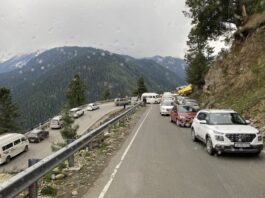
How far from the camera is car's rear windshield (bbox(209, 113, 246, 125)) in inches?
575

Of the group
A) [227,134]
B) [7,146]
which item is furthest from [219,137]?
[7,146]

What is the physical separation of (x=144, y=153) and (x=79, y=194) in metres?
5.89

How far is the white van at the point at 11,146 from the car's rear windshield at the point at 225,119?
2331 centimetres

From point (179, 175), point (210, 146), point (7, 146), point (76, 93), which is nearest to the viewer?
point (179, 175)

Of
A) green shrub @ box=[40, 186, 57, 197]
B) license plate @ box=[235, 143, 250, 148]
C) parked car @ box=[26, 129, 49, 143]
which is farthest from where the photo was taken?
parked car @ box=[26, 129, 49, 143]

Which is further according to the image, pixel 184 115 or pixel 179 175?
pixel 184 115

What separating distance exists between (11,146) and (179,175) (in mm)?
28167

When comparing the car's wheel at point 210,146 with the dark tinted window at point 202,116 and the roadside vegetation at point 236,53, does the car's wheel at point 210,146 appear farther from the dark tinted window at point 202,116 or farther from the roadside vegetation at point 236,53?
the roadside vegetation at point 236,53

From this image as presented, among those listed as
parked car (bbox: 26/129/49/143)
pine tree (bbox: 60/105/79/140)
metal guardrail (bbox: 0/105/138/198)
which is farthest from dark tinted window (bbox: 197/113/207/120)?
parked car (bbox: 26/129/49/143)

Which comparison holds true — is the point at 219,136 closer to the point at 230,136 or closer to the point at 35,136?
the point at 230,136

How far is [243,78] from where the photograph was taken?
32.5 m

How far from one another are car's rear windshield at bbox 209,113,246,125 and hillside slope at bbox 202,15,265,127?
6386mm

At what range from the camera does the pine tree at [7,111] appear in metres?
77.0

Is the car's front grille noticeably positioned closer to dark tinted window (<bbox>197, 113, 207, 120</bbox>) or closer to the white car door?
the white car door
